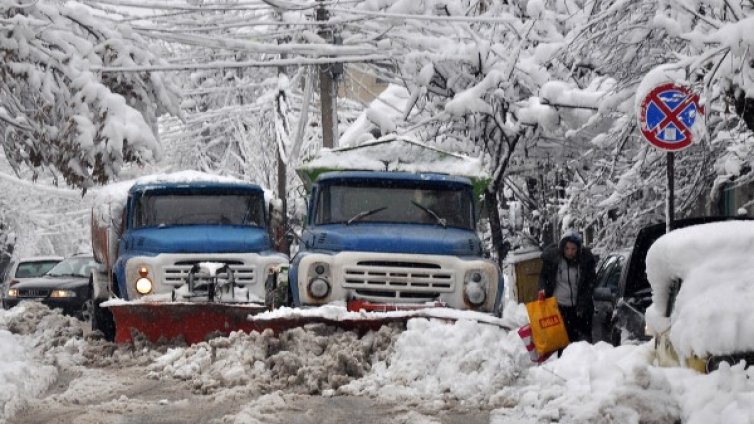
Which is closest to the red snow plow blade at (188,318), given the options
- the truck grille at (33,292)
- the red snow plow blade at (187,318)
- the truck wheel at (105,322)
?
the red snow plow blade at (187,318)

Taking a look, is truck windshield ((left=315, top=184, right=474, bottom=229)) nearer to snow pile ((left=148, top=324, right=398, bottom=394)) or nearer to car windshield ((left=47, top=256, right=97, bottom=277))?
snow pile ((left=148, top=324, right=398, bottom=394))

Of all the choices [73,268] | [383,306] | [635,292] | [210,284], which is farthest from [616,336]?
[73,268]

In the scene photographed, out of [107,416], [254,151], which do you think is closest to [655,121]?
[107,416]

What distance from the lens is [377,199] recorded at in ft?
51.8

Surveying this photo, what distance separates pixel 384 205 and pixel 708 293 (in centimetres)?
778

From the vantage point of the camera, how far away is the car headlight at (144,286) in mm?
17000

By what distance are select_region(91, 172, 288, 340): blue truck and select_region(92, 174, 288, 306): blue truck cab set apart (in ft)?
0.04

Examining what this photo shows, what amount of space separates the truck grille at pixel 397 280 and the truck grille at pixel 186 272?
2557mm

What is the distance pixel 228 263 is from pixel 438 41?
7.33 m

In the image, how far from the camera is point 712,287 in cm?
828

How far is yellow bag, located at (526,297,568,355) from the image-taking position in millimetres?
13617

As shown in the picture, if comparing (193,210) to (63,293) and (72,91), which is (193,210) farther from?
(63,293)

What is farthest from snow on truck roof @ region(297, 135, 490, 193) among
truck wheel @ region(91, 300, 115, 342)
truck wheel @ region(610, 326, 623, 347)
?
truck wheel @ region(610, 326, 623, 347)

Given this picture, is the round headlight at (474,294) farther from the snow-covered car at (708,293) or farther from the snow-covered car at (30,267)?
the snow-covered car at (30,267)
